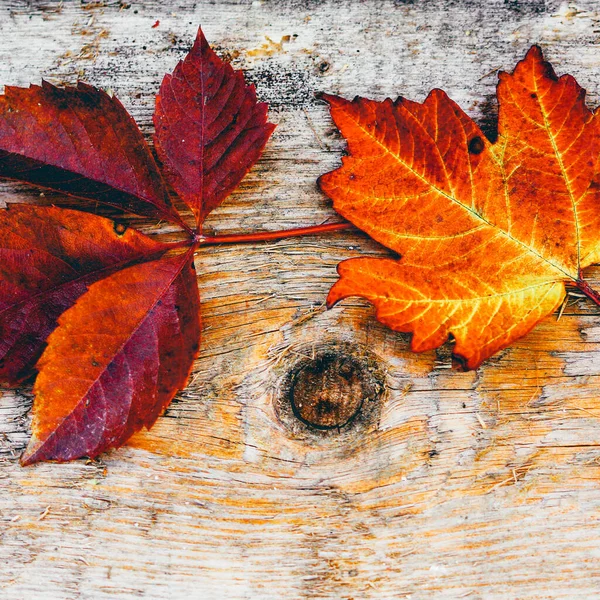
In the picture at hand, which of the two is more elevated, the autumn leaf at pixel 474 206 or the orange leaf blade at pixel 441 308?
the autumn leaf at pixel 474 206

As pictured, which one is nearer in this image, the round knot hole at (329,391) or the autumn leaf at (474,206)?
the autumn leaf at (474,206)

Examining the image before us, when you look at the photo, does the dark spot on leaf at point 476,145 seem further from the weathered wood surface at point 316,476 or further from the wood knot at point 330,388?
the wood knot at point 330,388

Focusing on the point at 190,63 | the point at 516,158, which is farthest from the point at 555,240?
the point at 190,63

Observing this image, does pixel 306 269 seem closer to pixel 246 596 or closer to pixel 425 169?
pixel 425 169

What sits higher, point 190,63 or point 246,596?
point 190,63

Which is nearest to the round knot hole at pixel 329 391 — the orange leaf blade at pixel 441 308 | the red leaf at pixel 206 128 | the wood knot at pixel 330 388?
the wood knot at pixel 330 388

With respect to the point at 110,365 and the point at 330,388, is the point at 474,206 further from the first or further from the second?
the point at 110,365

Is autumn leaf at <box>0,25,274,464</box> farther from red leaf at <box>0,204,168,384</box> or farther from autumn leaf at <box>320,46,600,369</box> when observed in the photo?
autumn leaf at <box>320,46,600,369</box>

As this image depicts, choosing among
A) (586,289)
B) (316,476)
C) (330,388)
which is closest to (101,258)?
(330,388)
